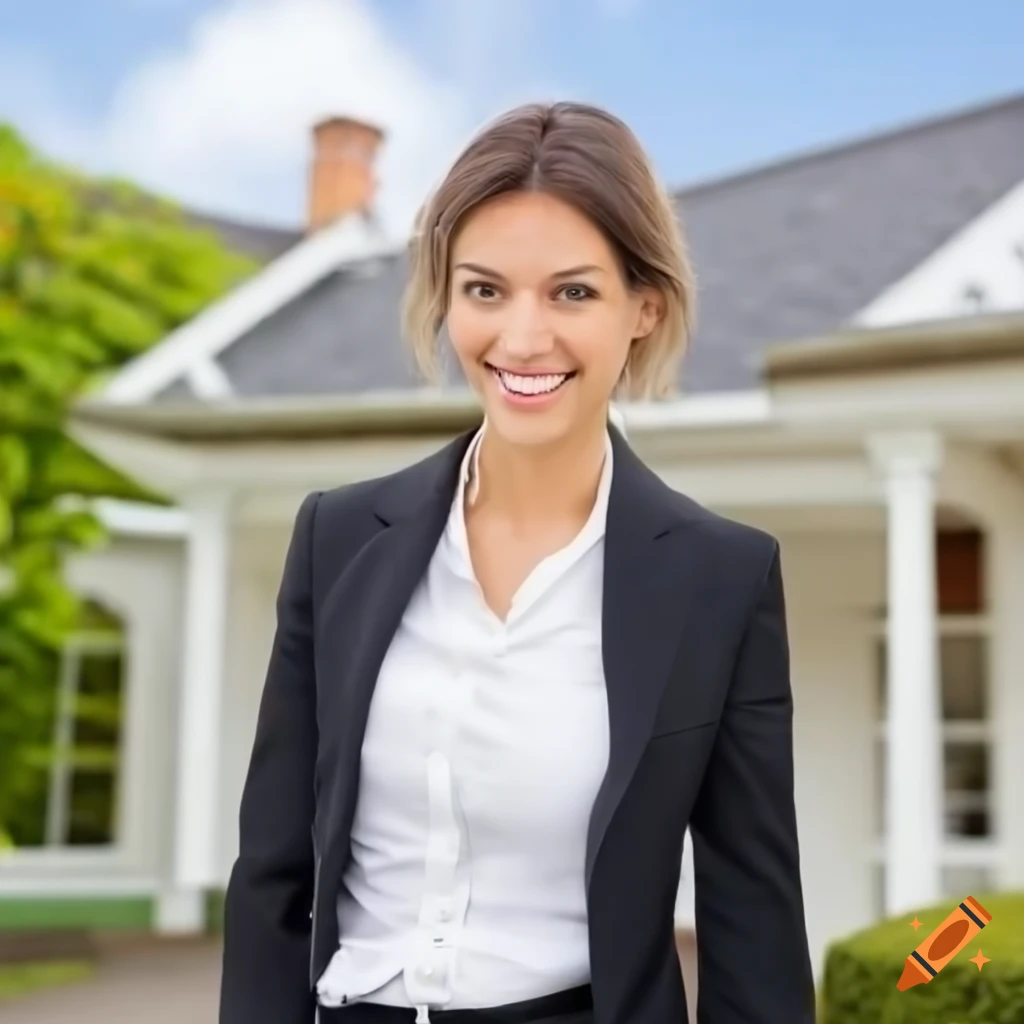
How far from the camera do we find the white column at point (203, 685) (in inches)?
357

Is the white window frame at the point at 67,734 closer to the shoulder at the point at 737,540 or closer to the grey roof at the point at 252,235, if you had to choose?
the grey roof at the point at 252,235

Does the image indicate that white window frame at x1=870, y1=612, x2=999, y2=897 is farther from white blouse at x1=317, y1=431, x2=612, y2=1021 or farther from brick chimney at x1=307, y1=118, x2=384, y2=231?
→ brick chimney at x1=307, y1=118, x2=384, y2=231

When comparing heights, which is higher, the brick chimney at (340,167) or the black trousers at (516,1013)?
the brick chimney at (340,167)

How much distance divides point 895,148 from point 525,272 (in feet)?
32.7

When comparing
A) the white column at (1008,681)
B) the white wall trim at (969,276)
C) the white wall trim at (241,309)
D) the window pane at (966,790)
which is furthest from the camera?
the white wall trim at (241,309)

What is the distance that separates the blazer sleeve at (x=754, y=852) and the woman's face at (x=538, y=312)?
0.27m

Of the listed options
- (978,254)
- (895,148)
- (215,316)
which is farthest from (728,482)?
(215,316)

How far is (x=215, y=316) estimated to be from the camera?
11.2 metres

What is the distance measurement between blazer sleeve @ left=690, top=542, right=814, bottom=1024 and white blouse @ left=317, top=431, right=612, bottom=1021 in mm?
135

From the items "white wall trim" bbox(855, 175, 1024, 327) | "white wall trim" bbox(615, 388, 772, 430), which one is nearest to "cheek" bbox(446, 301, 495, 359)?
"white wall trim" bbox(855, 175, 1024, 327)
